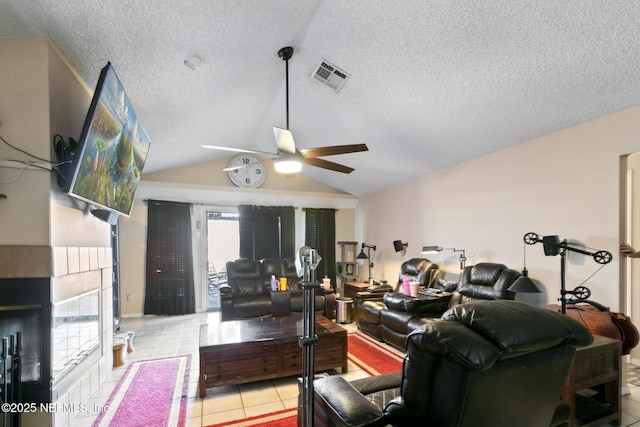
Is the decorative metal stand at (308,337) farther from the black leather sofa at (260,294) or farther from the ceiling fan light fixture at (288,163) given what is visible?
the black leather sofa at (260,294)

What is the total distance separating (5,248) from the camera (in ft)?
5.77

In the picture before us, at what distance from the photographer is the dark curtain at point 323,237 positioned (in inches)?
253

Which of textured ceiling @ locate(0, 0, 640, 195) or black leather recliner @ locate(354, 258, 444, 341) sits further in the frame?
black leather recliner @ locate(354, 258, 444, 341)

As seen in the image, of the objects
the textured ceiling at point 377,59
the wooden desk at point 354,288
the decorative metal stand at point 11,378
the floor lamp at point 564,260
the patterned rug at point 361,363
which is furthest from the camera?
the wooden desk at point 354,288

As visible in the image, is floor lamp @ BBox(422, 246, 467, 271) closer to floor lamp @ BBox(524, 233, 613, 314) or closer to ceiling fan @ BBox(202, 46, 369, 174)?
floor lamp @ BBox(524, 233, 613, 314)

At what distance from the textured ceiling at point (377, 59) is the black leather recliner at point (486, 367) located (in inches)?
78.5

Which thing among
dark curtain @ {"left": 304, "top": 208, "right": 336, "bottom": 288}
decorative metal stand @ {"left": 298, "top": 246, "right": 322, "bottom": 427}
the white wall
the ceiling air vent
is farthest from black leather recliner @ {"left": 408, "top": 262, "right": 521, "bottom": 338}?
dark curtain @ {"left": 304, "top": 208, "right": 336, "bottom": 288}

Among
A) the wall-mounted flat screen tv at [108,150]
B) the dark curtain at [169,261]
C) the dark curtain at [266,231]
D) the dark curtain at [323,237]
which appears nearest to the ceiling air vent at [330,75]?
the wall-mounted flat screen tv at [108,150]

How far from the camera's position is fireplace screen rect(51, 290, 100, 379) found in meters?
1.91

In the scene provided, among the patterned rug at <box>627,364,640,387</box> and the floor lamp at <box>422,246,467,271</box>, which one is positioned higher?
the floor lamp at <box>422,246,467,271</box>

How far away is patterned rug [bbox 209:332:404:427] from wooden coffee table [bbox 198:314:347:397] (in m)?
0.39

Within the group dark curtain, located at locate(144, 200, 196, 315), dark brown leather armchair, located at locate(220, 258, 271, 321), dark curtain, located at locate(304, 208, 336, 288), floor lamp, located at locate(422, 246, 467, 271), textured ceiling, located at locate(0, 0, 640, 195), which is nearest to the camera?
textured ceiling, located at locate(0, 0, 640, 195)

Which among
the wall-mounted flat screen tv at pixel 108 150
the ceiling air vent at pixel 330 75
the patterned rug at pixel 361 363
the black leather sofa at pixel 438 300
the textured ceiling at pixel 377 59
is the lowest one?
the patterned rug at pixel 361 363

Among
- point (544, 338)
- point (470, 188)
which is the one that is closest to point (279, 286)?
point (470, 188)
